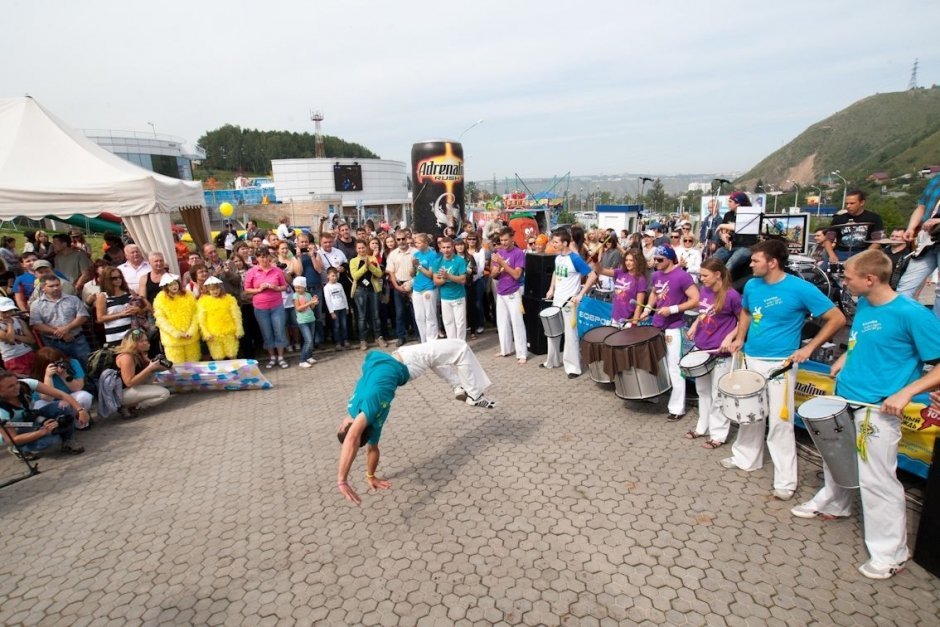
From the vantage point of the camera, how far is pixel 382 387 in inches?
151

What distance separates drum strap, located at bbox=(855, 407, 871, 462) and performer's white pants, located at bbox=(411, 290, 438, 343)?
5878 millimetres

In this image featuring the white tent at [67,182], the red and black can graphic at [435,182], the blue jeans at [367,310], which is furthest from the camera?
the red and black can graphic at [435,182]

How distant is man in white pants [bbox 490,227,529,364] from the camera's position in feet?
24.2

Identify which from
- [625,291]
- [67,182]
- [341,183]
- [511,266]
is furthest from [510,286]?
[341,183]

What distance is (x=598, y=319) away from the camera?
6703 millimetres

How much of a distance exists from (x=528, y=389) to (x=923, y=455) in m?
3.85

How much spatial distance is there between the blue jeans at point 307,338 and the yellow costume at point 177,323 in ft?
4.99

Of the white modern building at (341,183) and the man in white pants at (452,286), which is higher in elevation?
the white modern building at (341,183)

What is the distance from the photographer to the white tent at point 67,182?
24.2 ft

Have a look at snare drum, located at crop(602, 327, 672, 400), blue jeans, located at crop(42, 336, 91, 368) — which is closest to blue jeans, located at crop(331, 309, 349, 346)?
blue jeans, located at crop(42, 336, 91, 368)

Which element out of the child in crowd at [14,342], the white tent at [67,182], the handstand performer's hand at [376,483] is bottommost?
the handstand performer's hand at [376,483]

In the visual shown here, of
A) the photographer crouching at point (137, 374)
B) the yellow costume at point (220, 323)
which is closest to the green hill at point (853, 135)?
the yellow costume at point (220, 323)

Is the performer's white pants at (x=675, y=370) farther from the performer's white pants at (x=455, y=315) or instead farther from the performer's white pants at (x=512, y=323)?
the performer's white pants at (x=455, y=315)

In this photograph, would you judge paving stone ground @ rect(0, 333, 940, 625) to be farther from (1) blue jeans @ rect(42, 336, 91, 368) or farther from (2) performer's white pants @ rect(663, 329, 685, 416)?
(1) blue jeans @ rect(42, 336, 91, 368)
